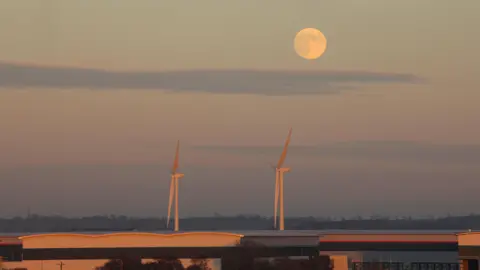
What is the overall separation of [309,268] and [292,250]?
55.4 ft

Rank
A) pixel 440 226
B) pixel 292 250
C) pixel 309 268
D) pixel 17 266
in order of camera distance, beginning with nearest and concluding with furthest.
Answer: pixel 309 268 < pixel 17 266 < pixel 292 250 < pixel 440 226

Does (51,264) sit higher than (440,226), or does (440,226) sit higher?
(440,226)

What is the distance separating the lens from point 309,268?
65562 mm

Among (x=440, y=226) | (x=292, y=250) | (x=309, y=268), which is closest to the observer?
(x=309, y=268)

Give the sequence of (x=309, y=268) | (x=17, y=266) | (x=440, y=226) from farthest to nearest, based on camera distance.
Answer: (x=440, y=226), (x=17, y=266), (x=309, y=268)

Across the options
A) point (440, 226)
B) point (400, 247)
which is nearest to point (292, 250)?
point (400, 247)

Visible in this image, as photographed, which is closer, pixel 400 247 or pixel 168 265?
pixel 168 265

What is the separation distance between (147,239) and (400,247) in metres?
21.5

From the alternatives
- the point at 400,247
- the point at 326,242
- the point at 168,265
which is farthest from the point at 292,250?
the point at 168,265

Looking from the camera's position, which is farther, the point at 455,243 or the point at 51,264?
the point at 455,243

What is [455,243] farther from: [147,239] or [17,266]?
[17,266]

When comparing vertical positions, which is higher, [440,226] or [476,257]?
[440,226]

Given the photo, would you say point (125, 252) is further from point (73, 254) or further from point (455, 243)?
point (455, 243)

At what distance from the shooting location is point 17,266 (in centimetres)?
7644
